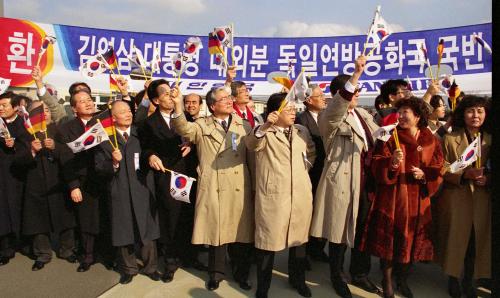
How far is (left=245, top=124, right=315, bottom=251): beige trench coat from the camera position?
3.28 meters

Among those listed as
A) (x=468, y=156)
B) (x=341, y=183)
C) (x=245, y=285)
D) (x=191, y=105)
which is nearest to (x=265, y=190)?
(x=341, y=183)

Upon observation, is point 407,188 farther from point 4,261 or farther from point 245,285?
point 4,261

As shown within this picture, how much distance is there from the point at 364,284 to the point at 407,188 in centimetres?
102

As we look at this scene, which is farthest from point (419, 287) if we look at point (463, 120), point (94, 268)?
point (94, 268)

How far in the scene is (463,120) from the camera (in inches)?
133

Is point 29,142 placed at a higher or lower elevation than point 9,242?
higher

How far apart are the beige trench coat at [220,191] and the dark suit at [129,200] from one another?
0.55 meters

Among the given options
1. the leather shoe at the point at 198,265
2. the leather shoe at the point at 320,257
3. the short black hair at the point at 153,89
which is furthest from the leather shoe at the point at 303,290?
the short black hair at the point at 153,89

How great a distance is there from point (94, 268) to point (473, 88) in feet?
24.0

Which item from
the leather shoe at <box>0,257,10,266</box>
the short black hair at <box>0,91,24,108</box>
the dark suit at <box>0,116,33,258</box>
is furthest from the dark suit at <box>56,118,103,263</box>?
the leather shoe at <box>0,257,10,266</box>

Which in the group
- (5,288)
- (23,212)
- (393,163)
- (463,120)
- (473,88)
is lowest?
(5,288)

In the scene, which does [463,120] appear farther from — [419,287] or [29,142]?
[29,142]

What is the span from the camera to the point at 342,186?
334 cm

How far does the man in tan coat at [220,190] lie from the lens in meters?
3.57
